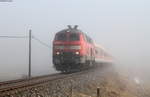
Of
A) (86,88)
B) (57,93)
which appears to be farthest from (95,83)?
(57,93)

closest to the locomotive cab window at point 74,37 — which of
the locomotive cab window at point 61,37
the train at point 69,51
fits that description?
the train at point 69,51

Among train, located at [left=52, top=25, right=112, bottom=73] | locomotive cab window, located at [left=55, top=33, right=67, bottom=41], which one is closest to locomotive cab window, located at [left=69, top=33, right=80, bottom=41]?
train, located at [left=52, top=25, right=112, bottom=73]

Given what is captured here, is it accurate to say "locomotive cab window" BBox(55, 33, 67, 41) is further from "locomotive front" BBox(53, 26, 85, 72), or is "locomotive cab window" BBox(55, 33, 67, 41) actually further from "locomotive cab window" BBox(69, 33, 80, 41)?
"locomotive cab window" BBox(69, 33, 80, 41)

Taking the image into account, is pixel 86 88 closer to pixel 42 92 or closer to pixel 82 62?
pixel 42 92

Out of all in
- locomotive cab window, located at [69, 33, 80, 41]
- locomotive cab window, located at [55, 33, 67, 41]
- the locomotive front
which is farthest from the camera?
locomotive cab window, located at [55, 33, 67, 41]

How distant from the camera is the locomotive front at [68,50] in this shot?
25322 millimetres

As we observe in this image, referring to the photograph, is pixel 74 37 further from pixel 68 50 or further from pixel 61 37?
pixel 68 50

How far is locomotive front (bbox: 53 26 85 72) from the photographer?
83.1 ft

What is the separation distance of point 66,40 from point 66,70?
8.81 ft

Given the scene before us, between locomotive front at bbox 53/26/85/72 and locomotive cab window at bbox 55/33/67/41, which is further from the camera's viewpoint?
locomotive cab window at bbox 55/33/67/41

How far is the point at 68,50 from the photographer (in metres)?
25.5

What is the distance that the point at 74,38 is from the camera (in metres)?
26.4

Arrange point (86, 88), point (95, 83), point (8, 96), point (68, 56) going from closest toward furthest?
point (8, 96)
point (86, 88)
point (95, 83)
point (68, 56)

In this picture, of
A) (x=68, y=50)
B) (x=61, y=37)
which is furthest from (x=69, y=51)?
(x=61, y=37)
